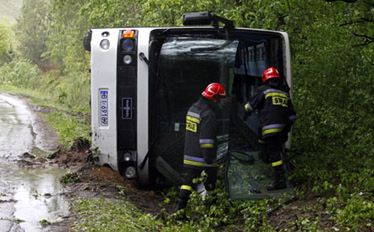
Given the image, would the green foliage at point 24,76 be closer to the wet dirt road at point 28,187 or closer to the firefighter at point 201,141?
the wet dirt road at point 28,187

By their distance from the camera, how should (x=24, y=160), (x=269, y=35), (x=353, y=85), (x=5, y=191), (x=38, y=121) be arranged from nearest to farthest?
(x=5, y=191) → (x=269, y=35) → (x=353, y=85) → (x=24, y=160) → (x=38, y=121)

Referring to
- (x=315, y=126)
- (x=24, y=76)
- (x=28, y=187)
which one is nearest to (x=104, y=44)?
(x=28, y=187)

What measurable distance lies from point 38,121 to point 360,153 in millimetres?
10859

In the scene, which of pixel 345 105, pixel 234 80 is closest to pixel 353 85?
pixel 345 105

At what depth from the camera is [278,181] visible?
6.88 m

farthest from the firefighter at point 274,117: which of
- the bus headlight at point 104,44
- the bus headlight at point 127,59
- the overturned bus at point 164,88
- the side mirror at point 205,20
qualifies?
the bus headlight at point 104,44

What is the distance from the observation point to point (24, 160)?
9242 millimetres

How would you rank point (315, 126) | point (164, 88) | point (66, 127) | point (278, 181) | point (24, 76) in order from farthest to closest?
1. point (24, 76)
2. point (66, 127)
3. point (315, 126)
4. point (164, 88)
5. point (278, 181)

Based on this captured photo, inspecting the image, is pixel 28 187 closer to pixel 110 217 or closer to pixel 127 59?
pixel 110 217

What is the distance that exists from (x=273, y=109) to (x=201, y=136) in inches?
41.3

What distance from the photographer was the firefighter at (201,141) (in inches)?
256

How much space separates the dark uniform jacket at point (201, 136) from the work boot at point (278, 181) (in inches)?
33.9

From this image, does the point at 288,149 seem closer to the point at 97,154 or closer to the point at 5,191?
the point at 97,154

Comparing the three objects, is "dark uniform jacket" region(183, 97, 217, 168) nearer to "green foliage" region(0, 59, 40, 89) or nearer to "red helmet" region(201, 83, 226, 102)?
"red helmet" region(201, 83, 226, 102)
